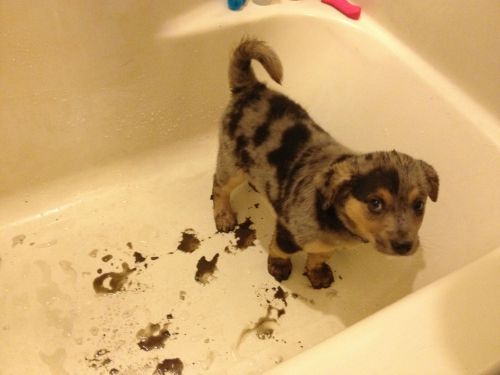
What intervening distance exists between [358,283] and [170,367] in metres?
0.60

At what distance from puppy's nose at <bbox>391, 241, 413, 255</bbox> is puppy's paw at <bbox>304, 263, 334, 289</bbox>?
17.9 inches

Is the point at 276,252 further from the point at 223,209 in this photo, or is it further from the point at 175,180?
the point at 175,180

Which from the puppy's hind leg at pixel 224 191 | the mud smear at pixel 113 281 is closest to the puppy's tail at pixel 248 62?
the puppy's hind leg at pixel 224 191

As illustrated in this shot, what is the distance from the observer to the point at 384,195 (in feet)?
3.09

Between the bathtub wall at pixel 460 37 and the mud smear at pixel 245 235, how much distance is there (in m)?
0.75

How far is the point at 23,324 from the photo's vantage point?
1352 mm

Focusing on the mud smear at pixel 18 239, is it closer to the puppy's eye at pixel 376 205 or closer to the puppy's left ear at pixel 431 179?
the puppy's eye at pixel 376 205

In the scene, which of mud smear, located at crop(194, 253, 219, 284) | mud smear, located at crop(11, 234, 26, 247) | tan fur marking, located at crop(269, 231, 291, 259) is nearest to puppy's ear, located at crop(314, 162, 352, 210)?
tan fur marking, located at crop(269, 231, 291, 259)

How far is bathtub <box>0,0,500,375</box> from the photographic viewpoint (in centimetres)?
127

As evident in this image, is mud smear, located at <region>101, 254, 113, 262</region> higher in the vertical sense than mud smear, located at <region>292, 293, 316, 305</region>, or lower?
lower

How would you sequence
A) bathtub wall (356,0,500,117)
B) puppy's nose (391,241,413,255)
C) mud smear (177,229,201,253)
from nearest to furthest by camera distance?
puppy's nose (391,241,413,255) → bathtub wall (356,0,500,117) → mud smear (177,229,201,253)

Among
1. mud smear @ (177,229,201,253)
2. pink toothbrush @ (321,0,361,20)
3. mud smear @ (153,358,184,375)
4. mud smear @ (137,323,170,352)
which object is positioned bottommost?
mud smear @ (153,358,184,375)

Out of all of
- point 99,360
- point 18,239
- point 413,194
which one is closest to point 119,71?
point 18,239

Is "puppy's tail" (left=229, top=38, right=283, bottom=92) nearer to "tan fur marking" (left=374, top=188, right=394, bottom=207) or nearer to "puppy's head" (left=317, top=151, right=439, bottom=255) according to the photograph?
"puppy's head" (left=317, top=151, right=439, bottom=255)
